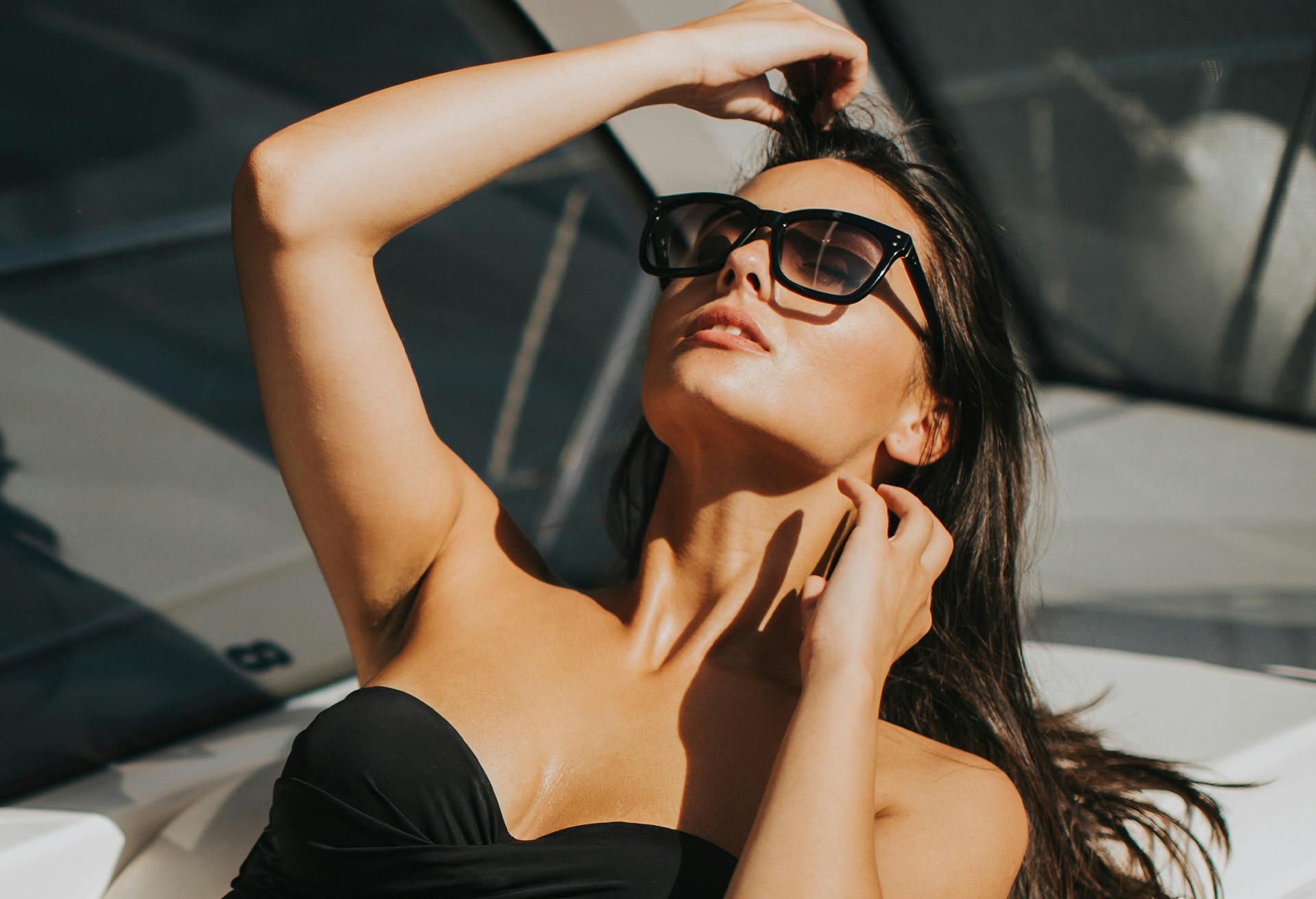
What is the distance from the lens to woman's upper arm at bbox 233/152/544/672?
56.5 inches

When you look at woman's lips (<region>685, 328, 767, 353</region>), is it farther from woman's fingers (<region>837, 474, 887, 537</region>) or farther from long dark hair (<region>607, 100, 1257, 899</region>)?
long dark hair (<region>607, 100, 1257, 899</region>)

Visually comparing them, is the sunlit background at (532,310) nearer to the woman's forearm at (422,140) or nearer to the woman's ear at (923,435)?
the woman's ear at (923,435)

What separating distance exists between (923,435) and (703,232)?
20.6 inches

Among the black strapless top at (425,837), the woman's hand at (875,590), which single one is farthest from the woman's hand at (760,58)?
the black strapless top at (425,837)

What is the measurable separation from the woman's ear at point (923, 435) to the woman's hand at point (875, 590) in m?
0.14

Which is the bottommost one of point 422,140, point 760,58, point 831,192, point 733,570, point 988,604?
point 733,570

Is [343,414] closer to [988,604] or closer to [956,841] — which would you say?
[956,841]

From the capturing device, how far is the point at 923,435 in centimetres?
183

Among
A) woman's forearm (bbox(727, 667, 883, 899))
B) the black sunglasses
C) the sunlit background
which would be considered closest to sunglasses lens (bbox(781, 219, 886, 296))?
the black sunglasses

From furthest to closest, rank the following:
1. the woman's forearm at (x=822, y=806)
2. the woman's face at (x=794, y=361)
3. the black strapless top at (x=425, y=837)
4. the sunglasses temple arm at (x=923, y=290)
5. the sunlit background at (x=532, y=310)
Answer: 1. the sunlit background at (x=532, y=310)
2. the sunglasses temple arm at (x=923, y=290)
3. the woman's face at (x=794, y=361)
4. the black strapless top at (x=425, y=837)
5. the woman's forearm at (x=822, y=806)

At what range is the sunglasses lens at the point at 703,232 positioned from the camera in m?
1.69

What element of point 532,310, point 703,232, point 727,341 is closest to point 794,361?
point 727,341

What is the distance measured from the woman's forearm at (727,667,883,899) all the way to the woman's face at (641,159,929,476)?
0.39m

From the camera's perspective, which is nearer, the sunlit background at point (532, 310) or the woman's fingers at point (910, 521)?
the woman's fingers at point (910, 521)
